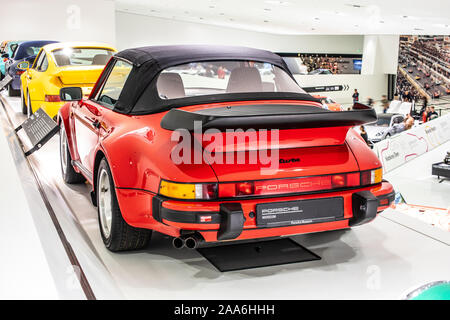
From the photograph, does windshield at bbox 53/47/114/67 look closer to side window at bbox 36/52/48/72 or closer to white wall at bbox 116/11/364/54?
side window at bbox 36/52/48/72

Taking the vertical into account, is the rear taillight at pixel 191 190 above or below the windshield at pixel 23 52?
below

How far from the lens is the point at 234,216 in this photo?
2602 millimetres

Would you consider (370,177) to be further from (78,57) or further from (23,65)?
(23,65)

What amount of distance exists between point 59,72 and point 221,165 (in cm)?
539

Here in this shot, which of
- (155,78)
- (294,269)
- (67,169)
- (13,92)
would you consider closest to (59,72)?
(67,169)

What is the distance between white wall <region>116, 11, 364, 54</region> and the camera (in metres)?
33.5

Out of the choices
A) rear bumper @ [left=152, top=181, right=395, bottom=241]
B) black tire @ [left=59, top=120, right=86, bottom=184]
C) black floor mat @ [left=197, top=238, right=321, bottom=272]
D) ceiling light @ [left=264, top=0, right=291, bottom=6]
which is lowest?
black floor mat @ [left=197, top=238, right=321, bottom=272]

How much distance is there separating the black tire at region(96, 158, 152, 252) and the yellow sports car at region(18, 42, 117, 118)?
3954 millimetres

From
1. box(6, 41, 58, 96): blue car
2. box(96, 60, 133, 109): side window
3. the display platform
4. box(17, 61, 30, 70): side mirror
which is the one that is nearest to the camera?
the display platform

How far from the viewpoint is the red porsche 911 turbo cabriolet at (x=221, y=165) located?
104 inches

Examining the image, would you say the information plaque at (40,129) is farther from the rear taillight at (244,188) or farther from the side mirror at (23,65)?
the side mirror at (23,65)

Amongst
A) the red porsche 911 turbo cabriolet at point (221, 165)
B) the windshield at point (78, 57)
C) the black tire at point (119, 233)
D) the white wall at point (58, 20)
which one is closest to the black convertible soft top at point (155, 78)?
the red porsche 911 turbo cabriolet at point (221, 165)

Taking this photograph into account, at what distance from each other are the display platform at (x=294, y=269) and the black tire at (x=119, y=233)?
2.5 inches

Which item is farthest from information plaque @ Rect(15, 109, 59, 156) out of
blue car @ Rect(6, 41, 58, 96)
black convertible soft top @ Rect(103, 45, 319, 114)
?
blue car @ Rect(6, 41, 58, 96)
